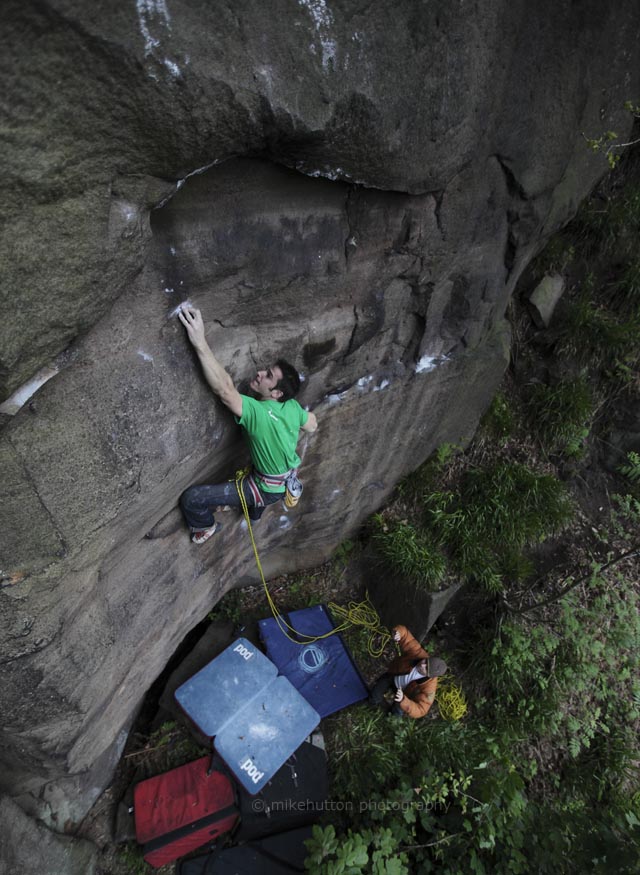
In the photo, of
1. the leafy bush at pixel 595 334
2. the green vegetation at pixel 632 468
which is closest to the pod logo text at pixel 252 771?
the green vegetation at pixel 632 468

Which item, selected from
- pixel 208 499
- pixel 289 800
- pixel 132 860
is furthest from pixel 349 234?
pixel 132 860

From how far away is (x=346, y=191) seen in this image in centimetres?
283

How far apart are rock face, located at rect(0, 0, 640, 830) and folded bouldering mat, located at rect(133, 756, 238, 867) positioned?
0.46 meters

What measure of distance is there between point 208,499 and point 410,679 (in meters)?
2.70

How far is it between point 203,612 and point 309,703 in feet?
4.40

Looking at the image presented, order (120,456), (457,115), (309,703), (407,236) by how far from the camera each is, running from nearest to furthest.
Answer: (120,456), (457,115), (407,236), (309,703)

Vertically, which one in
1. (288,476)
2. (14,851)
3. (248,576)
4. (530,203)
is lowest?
(248,576)

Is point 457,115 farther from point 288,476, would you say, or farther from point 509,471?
point 509,471

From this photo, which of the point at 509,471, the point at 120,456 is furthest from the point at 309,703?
the point at 120,456

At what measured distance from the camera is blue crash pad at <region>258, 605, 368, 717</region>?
4949mm

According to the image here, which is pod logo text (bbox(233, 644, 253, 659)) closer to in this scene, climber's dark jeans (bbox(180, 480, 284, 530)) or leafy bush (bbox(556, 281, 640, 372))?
climber's dark jeans (bbox(180, 480, 284, 530))

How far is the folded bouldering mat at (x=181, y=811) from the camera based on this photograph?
3971 mm

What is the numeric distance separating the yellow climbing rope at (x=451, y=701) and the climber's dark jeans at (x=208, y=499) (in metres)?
2.98

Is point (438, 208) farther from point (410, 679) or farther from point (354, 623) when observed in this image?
point (354, 623)
